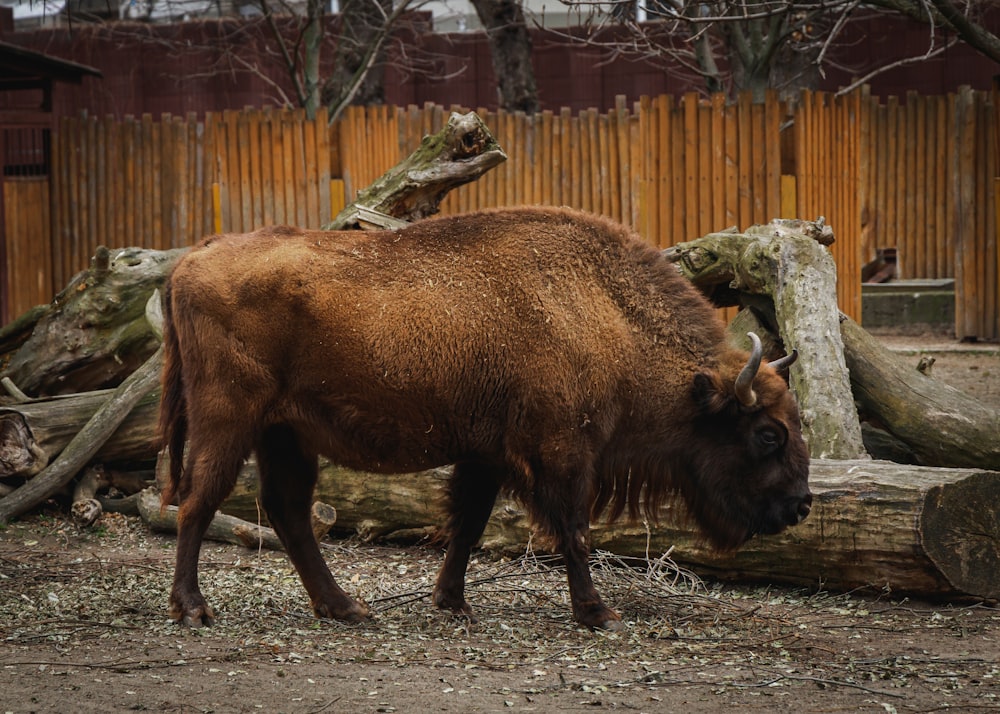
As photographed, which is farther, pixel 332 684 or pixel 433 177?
pixel 433 177

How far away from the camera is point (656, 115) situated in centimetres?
1219

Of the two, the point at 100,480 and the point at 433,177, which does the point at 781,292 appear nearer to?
the point at 433,177

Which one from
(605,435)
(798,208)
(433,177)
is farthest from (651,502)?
(798,208)

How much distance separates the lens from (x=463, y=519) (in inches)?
231

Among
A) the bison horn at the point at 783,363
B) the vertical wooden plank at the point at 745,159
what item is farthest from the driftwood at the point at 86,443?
the vertical wooden plank at the point at 745,159

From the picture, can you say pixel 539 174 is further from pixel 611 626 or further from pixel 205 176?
pixel 611 626

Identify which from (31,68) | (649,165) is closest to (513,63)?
(649,165)

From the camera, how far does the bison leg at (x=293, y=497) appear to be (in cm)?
574

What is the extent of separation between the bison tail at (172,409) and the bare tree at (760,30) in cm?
314

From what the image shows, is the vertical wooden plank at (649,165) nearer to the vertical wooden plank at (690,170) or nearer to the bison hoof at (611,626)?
the vertical wooden plank at (690,170)

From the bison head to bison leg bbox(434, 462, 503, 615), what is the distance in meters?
0.94

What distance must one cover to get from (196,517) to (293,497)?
1.70 feet

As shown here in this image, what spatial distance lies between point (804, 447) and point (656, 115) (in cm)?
706

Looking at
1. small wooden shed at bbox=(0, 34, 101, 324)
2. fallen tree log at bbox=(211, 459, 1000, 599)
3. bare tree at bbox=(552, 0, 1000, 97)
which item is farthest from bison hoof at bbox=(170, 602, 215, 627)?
small wooden shed at bbox=(0, 34, 101, 324)
